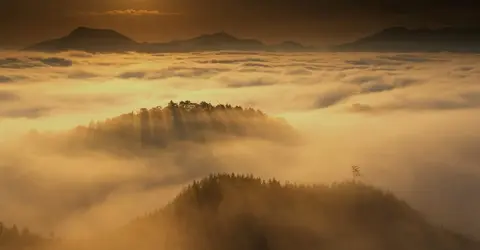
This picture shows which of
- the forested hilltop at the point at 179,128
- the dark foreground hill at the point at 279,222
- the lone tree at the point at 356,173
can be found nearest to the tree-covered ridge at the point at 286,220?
the dark foreground hill at the point at 279,222

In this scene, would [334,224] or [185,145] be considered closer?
[334,224]

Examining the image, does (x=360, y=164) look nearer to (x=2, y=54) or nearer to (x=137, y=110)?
(x=137, y=110)

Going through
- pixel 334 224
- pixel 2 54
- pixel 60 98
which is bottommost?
pixel 334 224

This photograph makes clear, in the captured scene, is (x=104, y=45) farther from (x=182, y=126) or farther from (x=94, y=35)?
(x=182, y=126)

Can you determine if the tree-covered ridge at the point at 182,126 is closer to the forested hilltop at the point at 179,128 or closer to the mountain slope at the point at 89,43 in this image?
the forested hilltop at the point at 179,128

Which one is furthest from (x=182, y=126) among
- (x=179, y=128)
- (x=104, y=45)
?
(x=104, y=45)

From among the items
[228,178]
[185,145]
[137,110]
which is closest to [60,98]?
[137,110]
